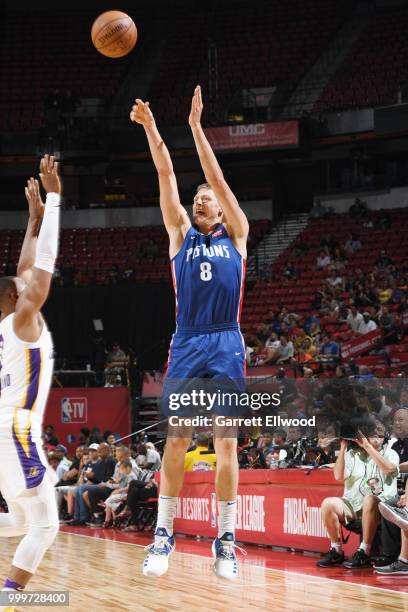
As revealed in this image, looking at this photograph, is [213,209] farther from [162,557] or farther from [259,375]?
[259,375]

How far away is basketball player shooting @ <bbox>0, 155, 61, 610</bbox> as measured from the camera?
19.5 feet

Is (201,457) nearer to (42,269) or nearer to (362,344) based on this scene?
(362,344)

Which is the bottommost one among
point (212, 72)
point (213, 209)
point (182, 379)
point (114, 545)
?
point (114, 545)

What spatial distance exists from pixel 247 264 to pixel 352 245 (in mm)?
3772

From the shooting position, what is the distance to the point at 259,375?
2014 centimetres

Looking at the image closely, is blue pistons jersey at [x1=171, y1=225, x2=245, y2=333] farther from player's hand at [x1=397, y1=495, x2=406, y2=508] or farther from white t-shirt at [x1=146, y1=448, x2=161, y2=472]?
white t-shirt at [x1=146, y1=448, x2=161, y2=472]

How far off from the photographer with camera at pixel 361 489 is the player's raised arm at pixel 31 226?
4548 mm

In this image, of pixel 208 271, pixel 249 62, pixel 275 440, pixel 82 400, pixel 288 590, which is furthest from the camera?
pixel 249 62

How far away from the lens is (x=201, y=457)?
14445 mm

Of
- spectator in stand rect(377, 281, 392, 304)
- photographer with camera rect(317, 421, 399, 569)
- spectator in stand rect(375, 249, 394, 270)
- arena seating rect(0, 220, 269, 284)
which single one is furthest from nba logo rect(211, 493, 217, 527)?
arena seating rect(0, 220, 269, 284)

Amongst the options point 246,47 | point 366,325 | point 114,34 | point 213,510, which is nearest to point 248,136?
point 246,47

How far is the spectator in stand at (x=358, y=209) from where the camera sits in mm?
29406

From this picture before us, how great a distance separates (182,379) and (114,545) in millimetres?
8229

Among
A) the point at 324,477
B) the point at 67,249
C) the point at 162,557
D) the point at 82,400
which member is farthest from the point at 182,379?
the point at 67,249
